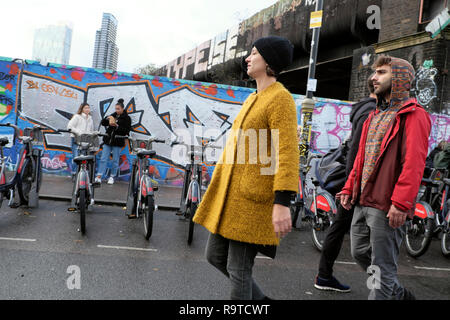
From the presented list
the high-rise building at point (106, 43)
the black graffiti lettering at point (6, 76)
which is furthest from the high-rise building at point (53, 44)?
the black graffiti lettering at point (6, 76)

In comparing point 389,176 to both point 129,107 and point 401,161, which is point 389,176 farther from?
point 129,107

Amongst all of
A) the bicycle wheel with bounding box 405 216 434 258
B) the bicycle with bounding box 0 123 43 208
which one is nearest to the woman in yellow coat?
the bicycle wheel with bounding box 405 216 434 258

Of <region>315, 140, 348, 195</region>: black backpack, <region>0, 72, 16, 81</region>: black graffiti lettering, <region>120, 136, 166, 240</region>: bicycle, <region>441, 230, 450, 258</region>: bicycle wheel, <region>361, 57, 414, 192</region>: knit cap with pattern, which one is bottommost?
<region>441, 230, 450, 258</region>: bicycle wheel

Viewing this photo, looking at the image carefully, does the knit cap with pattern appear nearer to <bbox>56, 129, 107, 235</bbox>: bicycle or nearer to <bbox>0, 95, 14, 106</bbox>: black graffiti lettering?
<bbox>56, 129, 107, 235</bbox>: bicycle

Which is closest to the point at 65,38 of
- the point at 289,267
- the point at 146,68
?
the point at 146,68

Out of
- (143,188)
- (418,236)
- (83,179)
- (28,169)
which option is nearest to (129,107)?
(28,169)

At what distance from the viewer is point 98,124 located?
32.7 feet

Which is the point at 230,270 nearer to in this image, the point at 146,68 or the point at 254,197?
the point at 254,197

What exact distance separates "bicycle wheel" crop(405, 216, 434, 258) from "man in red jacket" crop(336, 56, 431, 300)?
9.42 ft

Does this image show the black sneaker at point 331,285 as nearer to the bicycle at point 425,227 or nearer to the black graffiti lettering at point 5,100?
the bicycle at point 425,227

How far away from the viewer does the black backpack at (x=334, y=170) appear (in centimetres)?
419

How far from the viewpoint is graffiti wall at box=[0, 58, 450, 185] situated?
9.59m
